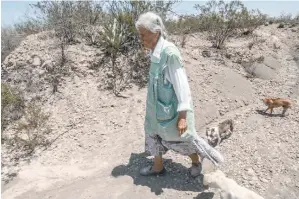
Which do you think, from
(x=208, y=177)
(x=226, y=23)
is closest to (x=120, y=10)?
(x=226, y=23)

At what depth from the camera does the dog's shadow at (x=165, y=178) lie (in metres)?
3.70

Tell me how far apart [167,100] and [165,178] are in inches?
34.6

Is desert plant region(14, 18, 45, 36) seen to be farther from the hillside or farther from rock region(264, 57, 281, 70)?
rock region(264, 57, 281, 70)

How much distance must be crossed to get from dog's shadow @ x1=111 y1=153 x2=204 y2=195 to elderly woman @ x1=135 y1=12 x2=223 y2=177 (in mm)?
262

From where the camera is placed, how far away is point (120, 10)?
6.95 m

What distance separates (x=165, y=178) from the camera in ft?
12.5

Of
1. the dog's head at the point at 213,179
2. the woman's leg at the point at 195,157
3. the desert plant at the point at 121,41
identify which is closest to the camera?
the dog's head at the point at 213,179

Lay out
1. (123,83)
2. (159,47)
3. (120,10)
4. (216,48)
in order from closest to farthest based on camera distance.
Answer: (159,47) < (123,83) < (120,10) < (216,48)

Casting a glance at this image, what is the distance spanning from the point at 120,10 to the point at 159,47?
→ 152 inches

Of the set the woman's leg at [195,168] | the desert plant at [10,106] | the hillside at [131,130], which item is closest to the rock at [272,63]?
the hillside at [131,130]

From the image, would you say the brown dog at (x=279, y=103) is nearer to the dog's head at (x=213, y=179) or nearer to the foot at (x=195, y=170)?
the foot at (x=195, y=170)

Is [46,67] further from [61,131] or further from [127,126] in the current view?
[127,126]

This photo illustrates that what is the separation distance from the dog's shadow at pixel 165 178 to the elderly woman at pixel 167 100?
0.86ft

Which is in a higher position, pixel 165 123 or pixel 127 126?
pixel 165 123
